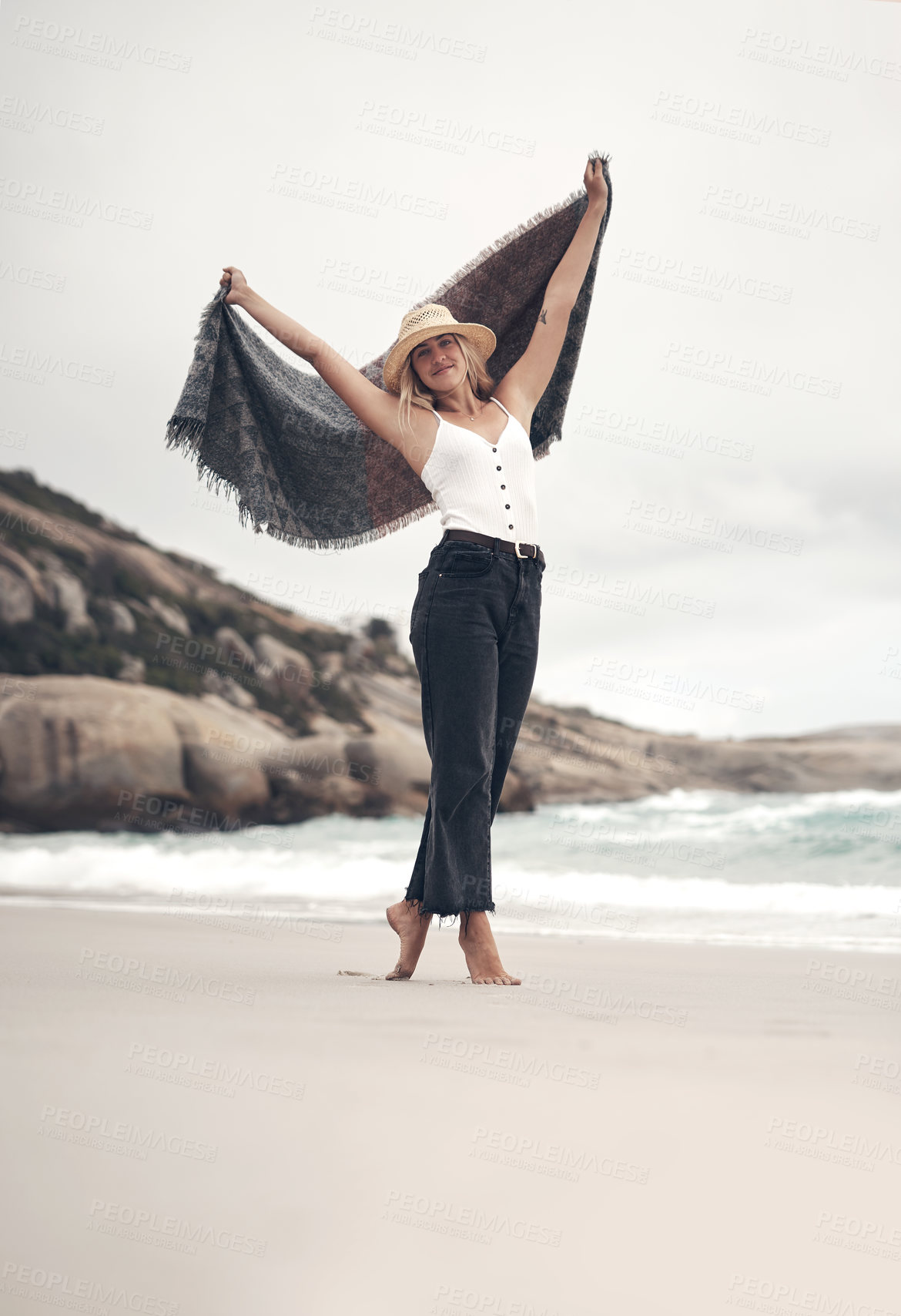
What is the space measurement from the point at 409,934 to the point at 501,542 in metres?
0.99

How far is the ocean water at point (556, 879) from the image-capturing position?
4461mm

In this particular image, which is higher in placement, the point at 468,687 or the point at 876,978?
the point at 468,687

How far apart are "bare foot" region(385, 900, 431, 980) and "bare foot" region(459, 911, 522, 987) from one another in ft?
0.40

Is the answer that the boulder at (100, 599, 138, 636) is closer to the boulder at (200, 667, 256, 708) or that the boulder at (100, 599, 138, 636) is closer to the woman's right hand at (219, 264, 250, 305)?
the boulder at (200, 667, 256, 708)

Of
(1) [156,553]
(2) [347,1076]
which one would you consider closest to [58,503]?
(1) [156,553]

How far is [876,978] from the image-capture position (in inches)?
107

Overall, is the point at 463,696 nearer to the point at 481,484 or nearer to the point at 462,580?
the point at 462,580

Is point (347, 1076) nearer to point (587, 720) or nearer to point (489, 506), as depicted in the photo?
point (489, 506)

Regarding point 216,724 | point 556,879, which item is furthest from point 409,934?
point 216,724

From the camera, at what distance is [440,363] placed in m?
2.66

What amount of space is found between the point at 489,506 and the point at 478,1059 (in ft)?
4.49

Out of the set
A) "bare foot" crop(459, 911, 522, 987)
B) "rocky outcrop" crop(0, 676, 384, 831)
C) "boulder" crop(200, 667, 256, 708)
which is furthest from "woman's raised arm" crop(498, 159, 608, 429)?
"boulder" crop(200, 667, 256, 708)

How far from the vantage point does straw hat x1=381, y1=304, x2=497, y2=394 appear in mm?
2598

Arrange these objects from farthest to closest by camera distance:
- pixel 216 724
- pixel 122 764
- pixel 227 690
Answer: pixel 227 690, pixel 216 724, pixel 122 764
